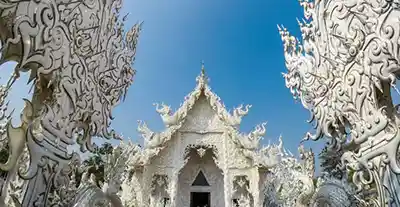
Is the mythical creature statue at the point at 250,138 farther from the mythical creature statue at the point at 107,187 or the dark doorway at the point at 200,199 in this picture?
the mythical creature statue at the point at 107,187

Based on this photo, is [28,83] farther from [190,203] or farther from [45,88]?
[190,203]

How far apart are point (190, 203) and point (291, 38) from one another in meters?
5.19

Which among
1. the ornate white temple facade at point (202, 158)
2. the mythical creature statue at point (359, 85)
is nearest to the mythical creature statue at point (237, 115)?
the ornate white temple facade at point (202, 158)

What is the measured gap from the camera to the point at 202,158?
32.2 ft

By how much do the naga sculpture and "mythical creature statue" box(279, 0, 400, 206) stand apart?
3182mm

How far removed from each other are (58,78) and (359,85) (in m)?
3.72

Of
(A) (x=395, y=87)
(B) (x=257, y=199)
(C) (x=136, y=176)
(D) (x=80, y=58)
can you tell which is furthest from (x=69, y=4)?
(B) (x=257, y=199)

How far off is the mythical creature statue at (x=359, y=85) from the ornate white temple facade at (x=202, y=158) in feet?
12.4

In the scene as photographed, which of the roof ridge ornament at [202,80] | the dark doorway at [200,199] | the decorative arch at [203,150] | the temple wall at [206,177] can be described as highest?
the roof ridge ornament at [202,80]

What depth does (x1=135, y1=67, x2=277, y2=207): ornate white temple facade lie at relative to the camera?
29.0ft

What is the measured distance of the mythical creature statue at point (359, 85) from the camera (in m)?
3.78

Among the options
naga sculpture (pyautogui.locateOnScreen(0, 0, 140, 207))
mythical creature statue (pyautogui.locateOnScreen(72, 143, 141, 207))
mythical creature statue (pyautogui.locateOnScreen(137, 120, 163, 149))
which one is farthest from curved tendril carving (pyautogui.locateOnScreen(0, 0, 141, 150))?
mythical creature statue (pyautogui.locateOnScreen(137, 120, 163, 149))

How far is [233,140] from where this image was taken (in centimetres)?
923

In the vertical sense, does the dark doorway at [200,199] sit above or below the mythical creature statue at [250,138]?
below
